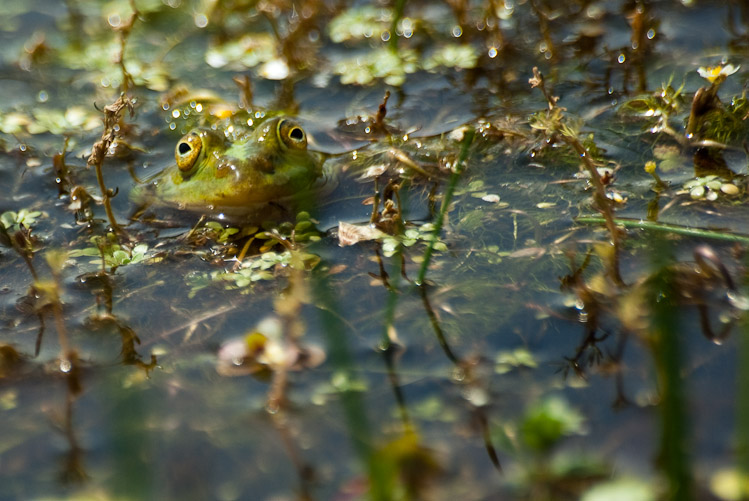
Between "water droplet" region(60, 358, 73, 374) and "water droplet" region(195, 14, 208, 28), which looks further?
"water droplet" region(195, 14, 208, 28)

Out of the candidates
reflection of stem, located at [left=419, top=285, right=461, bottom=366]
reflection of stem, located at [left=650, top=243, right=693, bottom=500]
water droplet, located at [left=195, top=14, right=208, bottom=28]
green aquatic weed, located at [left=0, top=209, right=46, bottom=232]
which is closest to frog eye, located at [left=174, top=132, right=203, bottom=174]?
green aquatic weed, located at [left=0, top=209, right=46, bottom=232]

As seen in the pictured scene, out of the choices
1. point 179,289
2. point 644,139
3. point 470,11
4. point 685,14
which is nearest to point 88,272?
point 179,289

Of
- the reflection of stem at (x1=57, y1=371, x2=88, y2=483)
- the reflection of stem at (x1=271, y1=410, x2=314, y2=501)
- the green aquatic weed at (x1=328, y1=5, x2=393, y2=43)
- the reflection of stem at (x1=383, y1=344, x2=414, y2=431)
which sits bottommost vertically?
the reflection of stem at (x1=271, y1=410, x2=314, y2=501)

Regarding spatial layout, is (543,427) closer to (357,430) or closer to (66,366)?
(357,430)

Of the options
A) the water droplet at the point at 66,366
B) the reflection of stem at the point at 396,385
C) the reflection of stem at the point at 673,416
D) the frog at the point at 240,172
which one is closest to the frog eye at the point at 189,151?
the frog at the point at 240,172

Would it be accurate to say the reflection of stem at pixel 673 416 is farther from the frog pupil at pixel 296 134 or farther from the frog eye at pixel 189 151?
the frog eye at pixel 189 151

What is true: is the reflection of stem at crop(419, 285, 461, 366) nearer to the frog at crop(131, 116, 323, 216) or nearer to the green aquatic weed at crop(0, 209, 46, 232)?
the frog at crop(131, 116, 323, 216)

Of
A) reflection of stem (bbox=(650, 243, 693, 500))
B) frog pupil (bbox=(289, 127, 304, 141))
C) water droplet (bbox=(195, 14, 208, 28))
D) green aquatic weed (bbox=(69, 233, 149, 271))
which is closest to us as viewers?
reflection of stem (bbox=(650, 243, 693, 500))

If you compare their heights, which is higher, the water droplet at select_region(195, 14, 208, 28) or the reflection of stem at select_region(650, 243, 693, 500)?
the reflection of stem at select_region(650, 243, 693, 500)
